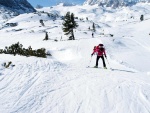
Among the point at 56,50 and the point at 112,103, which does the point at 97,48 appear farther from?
the point at 56,50

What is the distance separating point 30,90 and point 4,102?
5.68ft

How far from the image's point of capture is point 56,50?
42062 millimetres

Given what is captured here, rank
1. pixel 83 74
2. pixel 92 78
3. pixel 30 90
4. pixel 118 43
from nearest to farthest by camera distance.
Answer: pixel 30 90 → pixel 92 78 → pixel 83 74 → pixel 118 43

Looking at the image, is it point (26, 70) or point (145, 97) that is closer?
point (145, 97)

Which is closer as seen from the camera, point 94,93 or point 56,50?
point 94,93

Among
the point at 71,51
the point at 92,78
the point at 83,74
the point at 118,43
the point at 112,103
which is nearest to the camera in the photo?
the point at 112,103

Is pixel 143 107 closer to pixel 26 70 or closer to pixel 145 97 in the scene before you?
pixel 145 97

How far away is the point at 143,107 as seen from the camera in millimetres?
10250

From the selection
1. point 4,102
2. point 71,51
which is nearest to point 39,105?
point 4,102

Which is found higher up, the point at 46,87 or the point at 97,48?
the point at 97,48

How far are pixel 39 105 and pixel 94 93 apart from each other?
282cm

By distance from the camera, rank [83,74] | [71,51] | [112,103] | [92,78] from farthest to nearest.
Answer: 1. [71,51]
2. [83,74]
3. [92,78]
4. [112,103]

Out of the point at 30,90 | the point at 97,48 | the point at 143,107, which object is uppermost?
the point at 97,48

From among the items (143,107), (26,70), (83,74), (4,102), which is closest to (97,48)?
(83,74)
